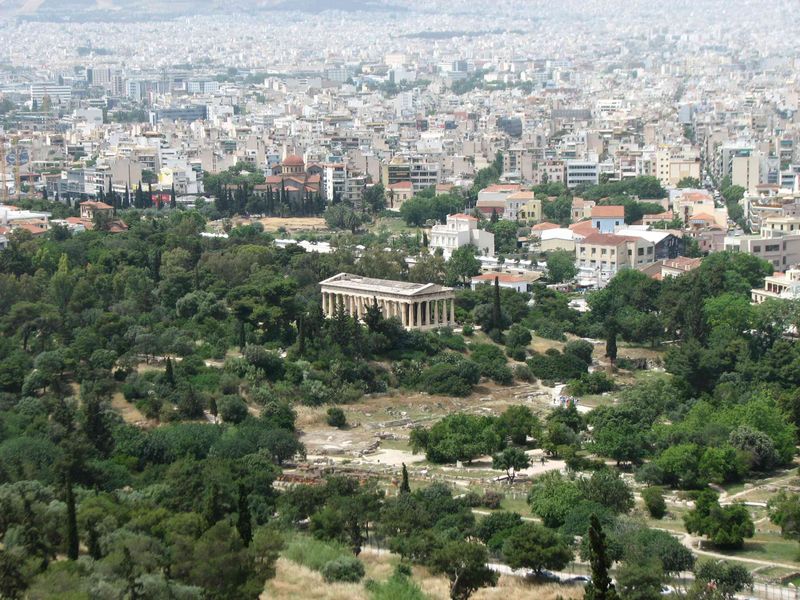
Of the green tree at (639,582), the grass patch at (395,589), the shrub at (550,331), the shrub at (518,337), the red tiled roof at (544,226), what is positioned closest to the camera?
the green tree at (639,582)

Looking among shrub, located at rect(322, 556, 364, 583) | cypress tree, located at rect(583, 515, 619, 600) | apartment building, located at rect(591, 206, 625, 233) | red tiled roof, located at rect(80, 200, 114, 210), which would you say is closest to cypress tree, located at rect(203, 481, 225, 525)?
shrub, located at rect(322, 556, 364, 583)

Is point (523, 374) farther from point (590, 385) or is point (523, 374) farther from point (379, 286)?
point (379, 286)

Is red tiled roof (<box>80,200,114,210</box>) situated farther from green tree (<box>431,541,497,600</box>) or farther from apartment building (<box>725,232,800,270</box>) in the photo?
green tree (<box>431,541,497,600</box>)

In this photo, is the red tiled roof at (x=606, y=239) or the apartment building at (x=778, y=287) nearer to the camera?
the apartment building at (x=778, y=287)

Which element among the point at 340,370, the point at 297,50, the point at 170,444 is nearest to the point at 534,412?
the point at 340,370

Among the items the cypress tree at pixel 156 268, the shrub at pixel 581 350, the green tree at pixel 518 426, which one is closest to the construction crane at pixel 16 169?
the cypress tree at pixel 156 268

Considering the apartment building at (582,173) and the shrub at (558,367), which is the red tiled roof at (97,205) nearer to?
the apartment building at (582,173)

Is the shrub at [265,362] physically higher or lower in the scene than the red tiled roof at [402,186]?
lower
